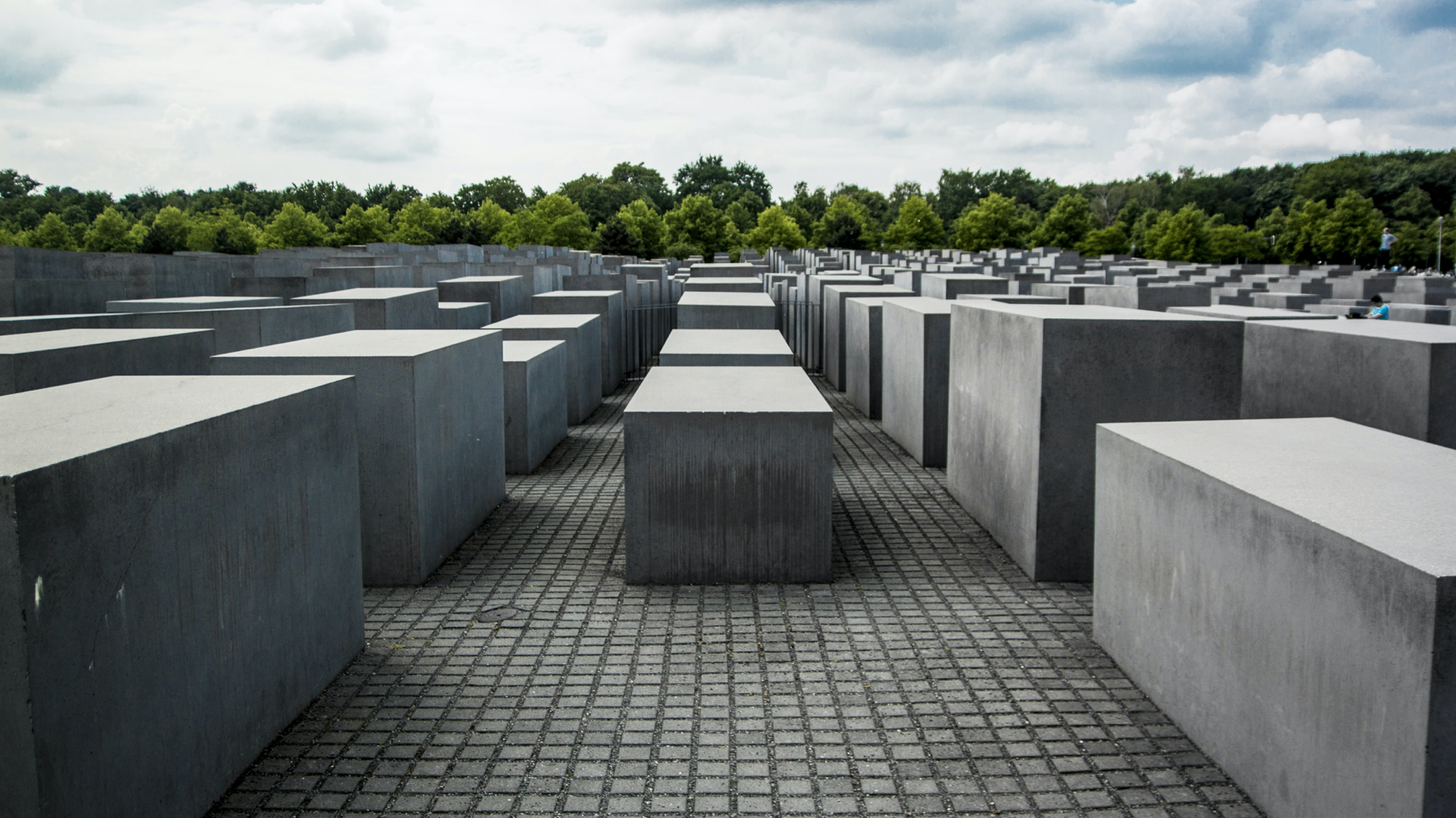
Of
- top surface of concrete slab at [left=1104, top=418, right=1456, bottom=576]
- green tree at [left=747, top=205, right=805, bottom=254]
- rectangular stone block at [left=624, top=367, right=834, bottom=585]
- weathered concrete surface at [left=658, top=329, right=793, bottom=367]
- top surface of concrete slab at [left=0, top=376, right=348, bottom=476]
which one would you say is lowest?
rectangular stone block at [left=624, top=367, right=834, bottom=585]

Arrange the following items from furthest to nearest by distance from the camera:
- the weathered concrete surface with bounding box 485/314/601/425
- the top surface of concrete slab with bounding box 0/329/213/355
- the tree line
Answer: the tree line
the weathered concrete surface with bounding box 485/314/601/425
the top surface of concrete slab with bounding box 0/329/213/355

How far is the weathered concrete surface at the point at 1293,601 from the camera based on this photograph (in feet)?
11.0

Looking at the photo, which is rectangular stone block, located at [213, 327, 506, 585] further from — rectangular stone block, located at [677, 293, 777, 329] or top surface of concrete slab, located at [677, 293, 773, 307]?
top surface of concrete slab, located at [677, 293, 773, 307]

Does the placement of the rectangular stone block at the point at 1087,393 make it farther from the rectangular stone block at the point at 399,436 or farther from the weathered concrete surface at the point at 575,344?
the weathered concrete surface at the point at 575,344

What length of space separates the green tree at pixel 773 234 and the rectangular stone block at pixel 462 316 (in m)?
59.1

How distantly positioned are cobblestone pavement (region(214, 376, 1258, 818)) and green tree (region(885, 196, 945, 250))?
252 feet

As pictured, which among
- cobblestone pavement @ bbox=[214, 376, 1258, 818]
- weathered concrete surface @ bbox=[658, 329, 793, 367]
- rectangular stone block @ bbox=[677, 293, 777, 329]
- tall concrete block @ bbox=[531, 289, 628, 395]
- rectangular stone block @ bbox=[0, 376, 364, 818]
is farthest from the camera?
tall concrete block @ bbox=[531, 289, 628, 395]

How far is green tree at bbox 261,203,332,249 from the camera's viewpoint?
242 ft

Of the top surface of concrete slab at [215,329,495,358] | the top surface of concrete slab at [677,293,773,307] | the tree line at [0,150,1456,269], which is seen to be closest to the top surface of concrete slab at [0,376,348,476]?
the top surface of concrete slab at [215,329,495,358]

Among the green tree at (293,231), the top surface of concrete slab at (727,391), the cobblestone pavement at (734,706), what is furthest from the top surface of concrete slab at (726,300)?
the green tree at (293,231)

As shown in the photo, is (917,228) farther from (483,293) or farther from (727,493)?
(727,493)

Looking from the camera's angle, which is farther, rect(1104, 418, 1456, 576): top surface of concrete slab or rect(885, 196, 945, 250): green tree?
rect(885, 196, 945, 250): green tree

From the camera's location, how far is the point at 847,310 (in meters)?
17.8

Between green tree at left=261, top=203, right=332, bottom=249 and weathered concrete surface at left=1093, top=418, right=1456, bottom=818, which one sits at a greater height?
green tree at left=261, top=203, right=332, bottom=249
